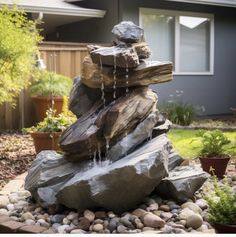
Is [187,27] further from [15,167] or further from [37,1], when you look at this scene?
[15,167]

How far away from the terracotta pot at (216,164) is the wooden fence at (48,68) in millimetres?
5828

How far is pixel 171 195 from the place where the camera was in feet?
15.0

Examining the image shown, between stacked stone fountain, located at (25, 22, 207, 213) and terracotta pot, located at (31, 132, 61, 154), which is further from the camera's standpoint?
terracotta pot, located at (31, 132, 61, 154)

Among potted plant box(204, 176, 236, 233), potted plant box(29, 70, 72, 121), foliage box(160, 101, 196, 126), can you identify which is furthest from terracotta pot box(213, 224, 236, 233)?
foliage box(160, 101, 196, 126)

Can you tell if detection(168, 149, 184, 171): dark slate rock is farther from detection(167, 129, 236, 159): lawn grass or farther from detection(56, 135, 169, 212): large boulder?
detection(167, 129, 236, 159): lawn grass

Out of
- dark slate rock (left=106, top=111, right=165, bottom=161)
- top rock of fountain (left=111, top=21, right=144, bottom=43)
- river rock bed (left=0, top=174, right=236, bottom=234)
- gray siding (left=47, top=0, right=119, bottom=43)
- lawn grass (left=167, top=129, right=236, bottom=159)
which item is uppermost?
gray siding (left=47, top=0, right=119, bottom=43)

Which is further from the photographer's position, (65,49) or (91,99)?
(65,49)

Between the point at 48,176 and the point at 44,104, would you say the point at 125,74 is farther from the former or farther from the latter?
the point at 44,104

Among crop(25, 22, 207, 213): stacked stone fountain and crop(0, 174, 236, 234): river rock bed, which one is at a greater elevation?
crop(25, 22, 207, 213): stacked stone fountain

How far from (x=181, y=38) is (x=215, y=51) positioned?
4.07ft

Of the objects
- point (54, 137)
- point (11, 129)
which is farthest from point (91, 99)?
point (11, 129)

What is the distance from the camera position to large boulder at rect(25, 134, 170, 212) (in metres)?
4.09

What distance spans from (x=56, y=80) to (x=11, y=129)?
157cm

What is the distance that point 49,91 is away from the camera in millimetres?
10078
